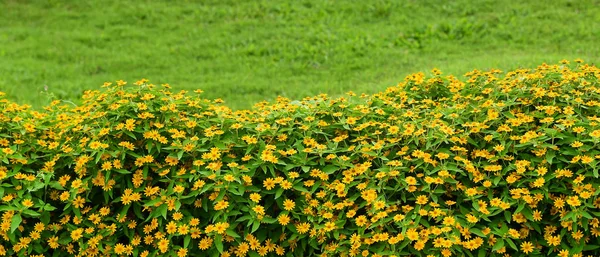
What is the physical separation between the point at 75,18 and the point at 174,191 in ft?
27.2

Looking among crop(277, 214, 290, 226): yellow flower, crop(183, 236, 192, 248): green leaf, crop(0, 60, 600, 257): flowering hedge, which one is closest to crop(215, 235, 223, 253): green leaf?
crop(0, 60, 600, 257): flowering hedge

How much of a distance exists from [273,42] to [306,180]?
19.8 ft

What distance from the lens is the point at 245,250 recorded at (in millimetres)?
2762

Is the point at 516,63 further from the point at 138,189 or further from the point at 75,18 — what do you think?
the point at 75,18

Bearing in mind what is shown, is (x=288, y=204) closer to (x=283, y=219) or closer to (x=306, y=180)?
(x=283, y=219)

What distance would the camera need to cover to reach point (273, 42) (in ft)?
28.9

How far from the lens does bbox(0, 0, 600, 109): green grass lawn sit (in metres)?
7.45

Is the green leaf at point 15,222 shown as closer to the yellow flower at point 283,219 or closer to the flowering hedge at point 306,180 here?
the flowering hedge at point 306,180

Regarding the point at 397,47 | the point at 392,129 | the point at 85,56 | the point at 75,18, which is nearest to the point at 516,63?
the point at 397,47

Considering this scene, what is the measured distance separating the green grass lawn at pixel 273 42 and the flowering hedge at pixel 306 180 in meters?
3.52

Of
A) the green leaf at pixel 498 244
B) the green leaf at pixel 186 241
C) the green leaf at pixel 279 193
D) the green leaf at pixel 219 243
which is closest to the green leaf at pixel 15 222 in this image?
the green leaf at pixel 186 241

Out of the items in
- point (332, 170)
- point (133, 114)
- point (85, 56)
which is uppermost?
point (133, 114)

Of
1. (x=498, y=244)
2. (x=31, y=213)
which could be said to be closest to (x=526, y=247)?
(x=498, y=244)

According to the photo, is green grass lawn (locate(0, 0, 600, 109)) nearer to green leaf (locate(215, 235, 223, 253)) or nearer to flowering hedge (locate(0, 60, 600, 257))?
flowering hedge (locate(0, 60, 600, 257))
